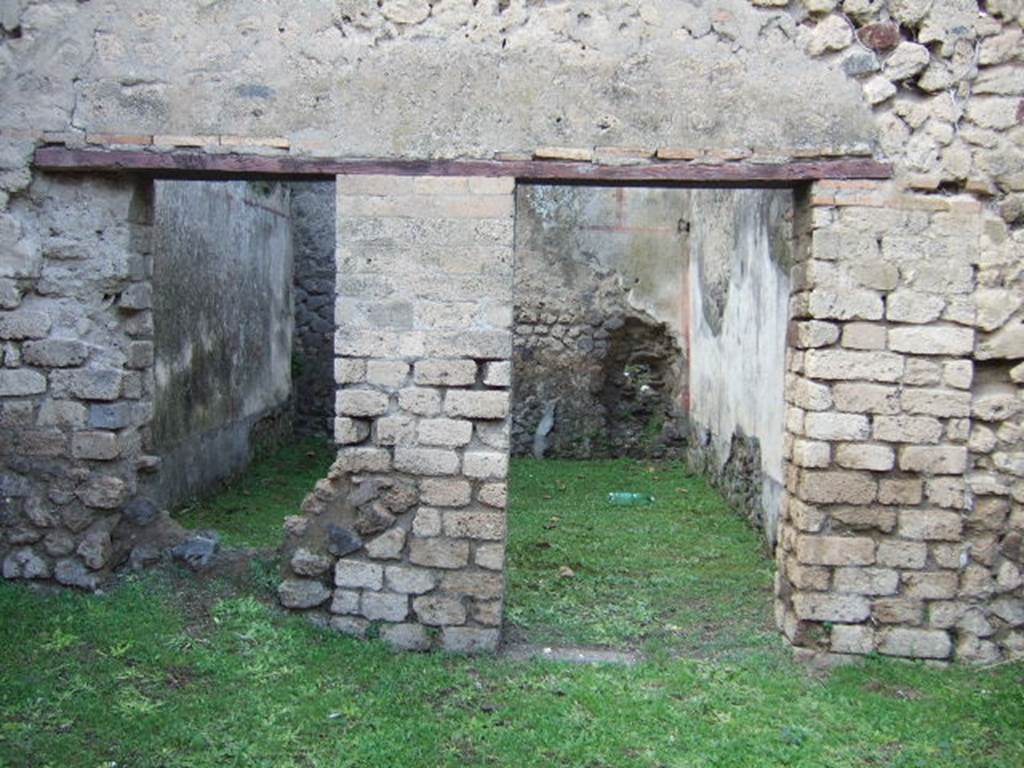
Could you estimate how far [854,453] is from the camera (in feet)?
16.4

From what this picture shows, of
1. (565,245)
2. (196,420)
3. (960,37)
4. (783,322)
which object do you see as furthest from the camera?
(565,245)

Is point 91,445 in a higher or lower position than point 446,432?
lower

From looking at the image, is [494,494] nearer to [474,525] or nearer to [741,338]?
[474,525]

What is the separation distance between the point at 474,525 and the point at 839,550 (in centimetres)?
180

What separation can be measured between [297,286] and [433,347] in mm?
7365

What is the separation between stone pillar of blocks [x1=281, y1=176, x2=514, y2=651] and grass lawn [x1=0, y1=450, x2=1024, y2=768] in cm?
29

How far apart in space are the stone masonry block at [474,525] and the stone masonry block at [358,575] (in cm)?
41

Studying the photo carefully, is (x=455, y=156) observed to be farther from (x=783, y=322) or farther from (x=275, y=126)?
(x=783, y=322)

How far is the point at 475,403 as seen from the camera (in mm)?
5012

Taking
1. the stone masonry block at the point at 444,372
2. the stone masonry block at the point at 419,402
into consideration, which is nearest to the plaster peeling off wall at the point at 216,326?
the stone masonry block at the point at 419,402

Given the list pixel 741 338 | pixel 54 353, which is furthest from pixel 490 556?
pixel 741 338

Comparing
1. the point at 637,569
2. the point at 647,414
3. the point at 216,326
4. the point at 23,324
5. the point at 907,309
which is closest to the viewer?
the point at 907,309

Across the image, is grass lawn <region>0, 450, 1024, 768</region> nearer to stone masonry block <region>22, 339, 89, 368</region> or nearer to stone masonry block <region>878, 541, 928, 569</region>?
stone masonry block <region>878, 541, 928, 569</region>

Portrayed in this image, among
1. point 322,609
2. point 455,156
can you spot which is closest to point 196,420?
point 322,609
